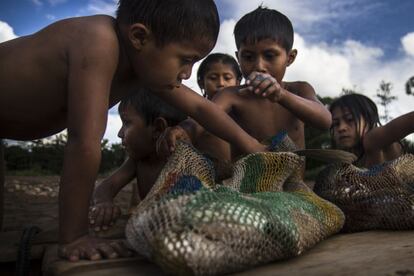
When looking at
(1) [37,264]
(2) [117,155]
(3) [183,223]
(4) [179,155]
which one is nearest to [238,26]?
(4) [179,155]

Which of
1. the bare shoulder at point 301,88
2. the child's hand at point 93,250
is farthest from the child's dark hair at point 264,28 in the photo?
the child's hand at point 93,250

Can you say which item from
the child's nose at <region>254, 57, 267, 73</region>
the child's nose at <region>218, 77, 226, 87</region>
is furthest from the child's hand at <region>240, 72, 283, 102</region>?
the child's nose at <region>218, 77, 226, 87</region>

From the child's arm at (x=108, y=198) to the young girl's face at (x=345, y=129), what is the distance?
6.44 feet

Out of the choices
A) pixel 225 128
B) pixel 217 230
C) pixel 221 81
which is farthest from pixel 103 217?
pixel 221 81

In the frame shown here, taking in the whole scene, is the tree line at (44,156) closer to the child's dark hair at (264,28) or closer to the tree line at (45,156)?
the tree line at (45,156)

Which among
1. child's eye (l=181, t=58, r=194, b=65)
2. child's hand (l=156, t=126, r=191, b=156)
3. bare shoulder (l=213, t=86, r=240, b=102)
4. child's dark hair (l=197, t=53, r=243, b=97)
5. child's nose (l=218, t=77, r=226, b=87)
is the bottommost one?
child's hand (l=156, t=126, r=191, b=156)

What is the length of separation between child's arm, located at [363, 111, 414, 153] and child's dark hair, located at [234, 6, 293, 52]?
0.92m

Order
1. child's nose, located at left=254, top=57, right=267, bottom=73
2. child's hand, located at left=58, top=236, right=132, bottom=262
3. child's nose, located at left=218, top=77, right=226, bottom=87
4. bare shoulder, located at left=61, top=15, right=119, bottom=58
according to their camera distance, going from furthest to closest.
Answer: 1. child's nose, located at left=218, top=77, right=226, bottom=87
2. child's nose, located at left=254, top=57, right=267, bottom=73
3. bare shoulder, located at left=61, top=15, right=119, bottom=58
4. child's hand, located at left=58, top=236, right=132, bottom=262

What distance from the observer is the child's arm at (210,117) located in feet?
7.44

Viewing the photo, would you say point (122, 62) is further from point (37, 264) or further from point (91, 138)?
point (37, 264)

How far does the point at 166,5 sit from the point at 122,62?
1.11ft

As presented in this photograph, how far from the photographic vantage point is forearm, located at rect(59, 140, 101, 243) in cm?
154

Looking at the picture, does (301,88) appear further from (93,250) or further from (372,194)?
(93,250)

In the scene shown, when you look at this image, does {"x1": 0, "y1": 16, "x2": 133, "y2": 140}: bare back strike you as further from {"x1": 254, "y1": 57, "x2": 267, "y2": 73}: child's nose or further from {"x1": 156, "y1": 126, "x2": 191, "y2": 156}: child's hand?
{"x1": 254, "y1": 57, "x2": 267, "y2": 73}: child's nose
